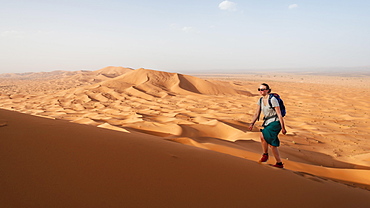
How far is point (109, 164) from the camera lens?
1839 mm

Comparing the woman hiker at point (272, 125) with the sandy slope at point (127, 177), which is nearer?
the sandy slope at point (127, 177)

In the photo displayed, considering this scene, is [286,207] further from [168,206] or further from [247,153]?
[247,153]

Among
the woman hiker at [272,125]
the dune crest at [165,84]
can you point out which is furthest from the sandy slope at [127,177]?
the dune crest at [165,84]

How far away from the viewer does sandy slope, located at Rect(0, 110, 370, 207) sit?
140 centimetres

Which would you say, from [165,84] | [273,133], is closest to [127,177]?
[273,133]

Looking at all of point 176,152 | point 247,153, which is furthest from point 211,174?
point 247,153

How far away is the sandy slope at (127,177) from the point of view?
140cm

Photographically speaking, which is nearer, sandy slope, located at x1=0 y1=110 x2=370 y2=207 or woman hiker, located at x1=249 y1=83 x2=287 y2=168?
sandy slope, located at x1=0 y1=110 x2=370 y2=207

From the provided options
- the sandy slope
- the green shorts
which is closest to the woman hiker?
the green shorts

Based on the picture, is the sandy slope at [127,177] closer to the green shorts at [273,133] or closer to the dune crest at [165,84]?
the green shorts at [273,133]

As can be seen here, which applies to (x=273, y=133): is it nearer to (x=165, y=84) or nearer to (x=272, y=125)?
(x=272, y=125)

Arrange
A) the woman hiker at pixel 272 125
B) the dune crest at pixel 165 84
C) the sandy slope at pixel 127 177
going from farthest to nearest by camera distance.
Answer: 1. the dune crest at pixel 165 84
2. the woman hiker at pixel 272 125
3. the sandy slope at pixel 127 177

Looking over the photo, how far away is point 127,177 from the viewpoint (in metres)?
1.70

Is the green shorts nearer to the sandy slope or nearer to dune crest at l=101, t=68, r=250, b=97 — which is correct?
the sandy slope
